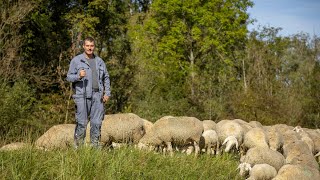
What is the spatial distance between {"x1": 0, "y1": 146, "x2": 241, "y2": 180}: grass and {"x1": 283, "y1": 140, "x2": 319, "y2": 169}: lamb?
7.36 feet

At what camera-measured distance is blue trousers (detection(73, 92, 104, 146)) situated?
24.9 feet

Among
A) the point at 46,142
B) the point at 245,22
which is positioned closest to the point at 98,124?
the point at 46,142

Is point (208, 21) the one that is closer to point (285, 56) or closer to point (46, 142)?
point (285, 56)

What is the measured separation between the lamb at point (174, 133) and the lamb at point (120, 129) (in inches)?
10.3

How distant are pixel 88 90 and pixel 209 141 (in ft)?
15.0

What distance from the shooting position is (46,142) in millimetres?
8797

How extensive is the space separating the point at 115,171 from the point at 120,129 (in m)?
4.44

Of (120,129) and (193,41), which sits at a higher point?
(193,41)

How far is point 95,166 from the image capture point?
5.98 m

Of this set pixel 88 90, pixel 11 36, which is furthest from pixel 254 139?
pixel 11 36

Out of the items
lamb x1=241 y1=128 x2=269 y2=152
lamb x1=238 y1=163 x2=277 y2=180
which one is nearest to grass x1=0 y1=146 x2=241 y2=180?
lamb x1=238 y1=163 x2=277 y2=180

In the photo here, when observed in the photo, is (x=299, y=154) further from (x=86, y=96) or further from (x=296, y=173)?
(x=86, y=96)

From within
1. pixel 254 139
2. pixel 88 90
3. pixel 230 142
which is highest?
pixel 88 90

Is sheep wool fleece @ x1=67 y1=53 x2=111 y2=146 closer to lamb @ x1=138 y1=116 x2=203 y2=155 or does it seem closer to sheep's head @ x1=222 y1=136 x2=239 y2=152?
lamb @ x1=138 y1=116 x2=203 y2=155
